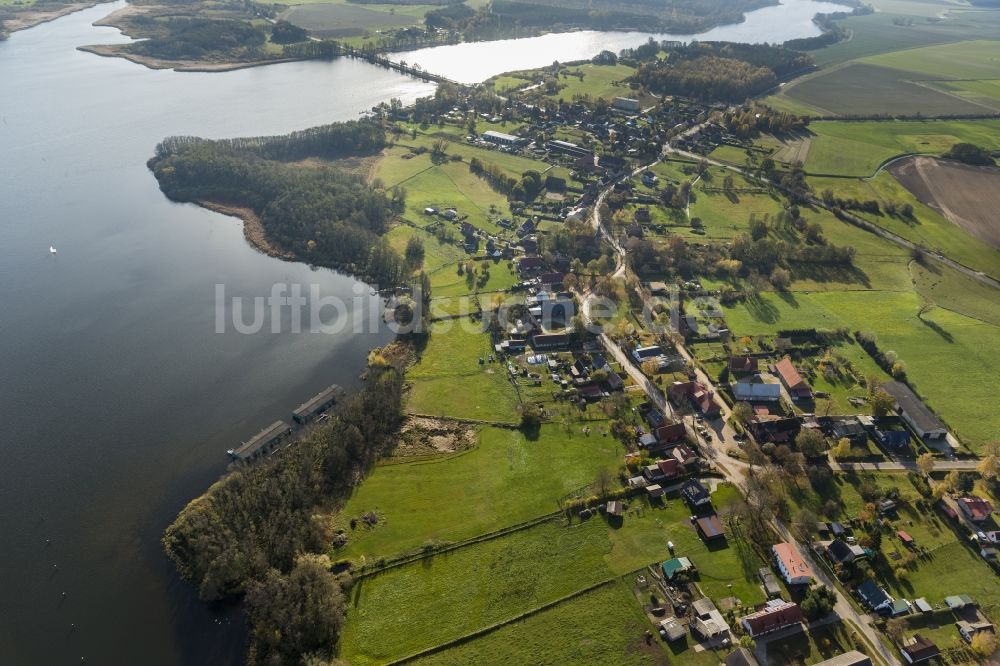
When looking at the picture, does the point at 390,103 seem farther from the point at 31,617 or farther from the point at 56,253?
the point at 31,617

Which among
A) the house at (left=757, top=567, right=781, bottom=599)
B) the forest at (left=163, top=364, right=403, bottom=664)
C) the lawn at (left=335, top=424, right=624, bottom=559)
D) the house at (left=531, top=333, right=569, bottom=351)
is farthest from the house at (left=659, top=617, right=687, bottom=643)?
the house at (left=531, top=333, right=569, bottom=351)

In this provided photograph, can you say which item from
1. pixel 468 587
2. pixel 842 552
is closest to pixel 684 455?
pixel 842 552

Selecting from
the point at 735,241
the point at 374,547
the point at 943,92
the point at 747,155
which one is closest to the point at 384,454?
the point at 374,547

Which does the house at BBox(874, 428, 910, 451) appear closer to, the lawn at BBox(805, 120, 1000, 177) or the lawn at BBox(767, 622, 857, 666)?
the lawn at BBox(767, 622, 857, 666)

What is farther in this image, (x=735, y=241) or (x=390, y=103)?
(x=390, y=103)

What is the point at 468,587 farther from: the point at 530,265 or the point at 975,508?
the point at 530,265
